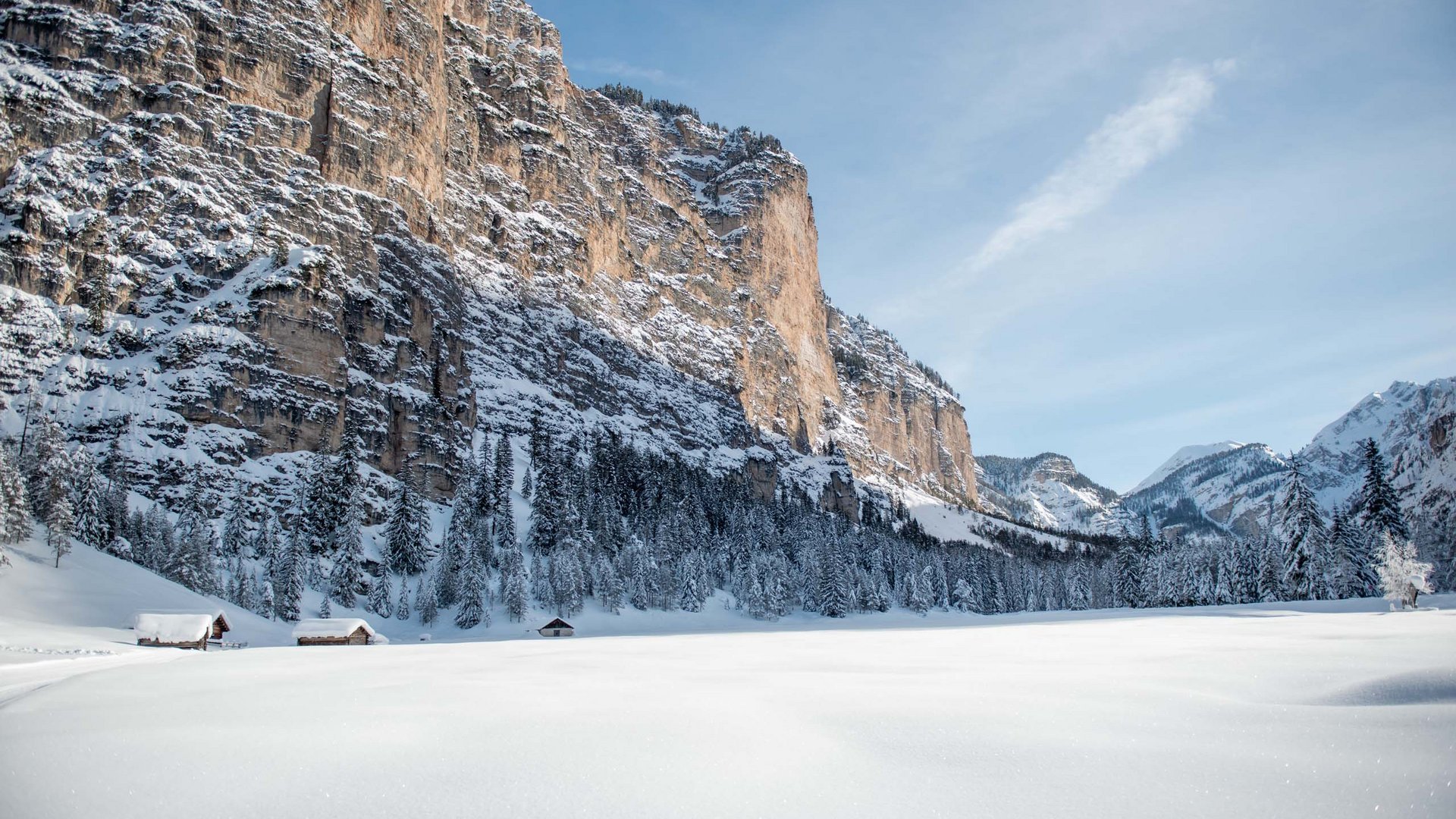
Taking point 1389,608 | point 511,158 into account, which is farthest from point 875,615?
point 511,158

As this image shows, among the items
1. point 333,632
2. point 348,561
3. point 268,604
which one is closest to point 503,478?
point 348,561

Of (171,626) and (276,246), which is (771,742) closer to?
(171,626)

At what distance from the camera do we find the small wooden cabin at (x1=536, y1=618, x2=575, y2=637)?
60625mm

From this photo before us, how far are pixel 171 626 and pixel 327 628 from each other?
29.5 feet

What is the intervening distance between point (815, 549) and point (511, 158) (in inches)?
4090

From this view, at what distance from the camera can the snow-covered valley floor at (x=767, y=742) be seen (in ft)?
20.4

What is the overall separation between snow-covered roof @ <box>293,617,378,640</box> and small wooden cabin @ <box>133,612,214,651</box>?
24.1 feet

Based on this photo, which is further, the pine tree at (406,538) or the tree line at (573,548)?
the pine tree at (406,538)

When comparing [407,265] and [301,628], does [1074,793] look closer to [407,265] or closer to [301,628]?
[301,628]

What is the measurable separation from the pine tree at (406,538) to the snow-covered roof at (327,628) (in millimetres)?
27524

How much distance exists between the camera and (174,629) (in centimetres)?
3669

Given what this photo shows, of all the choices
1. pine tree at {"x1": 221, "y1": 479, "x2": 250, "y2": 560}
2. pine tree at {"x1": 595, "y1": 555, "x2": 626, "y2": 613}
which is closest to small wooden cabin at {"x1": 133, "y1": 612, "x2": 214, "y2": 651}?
pine tree at {"x1": 221, "y1": 479, "x2": 250, "y2": 560}

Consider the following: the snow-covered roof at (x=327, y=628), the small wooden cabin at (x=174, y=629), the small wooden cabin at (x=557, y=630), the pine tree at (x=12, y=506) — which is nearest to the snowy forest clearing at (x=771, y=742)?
the small wooden cabin at (x=174, y=629)

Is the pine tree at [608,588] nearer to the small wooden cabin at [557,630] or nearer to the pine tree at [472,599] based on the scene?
the small wooden cabin at [557,630]
